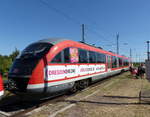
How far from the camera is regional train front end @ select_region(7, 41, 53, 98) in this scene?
5680 millimetres

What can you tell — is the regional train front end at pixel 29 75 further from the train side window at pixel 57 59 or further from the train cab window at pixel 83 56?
the train cab window at pixel 83 56

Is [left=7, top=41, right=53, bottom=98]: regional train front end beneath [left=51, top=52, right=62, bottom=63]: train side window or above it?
beneath

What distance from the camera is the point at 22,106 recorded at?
6105 millimetres

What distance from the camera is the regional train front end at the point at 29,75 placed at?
5.68m

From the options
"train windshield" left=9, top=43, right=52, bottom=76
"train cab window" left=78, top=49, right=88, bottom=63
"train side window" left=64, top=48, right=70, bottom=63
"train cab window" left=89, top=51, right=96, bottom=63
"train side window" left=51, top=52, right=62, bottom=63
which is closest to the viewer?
"train windshield" left=9, top=43, right=52, bottom=76

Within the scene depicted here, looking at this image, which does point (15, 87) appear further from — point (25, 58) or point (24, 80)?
point (25, 58)

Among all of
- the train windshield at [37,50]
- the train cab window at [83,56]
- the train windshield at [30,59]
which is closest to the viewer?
the train windshield at [30,59]

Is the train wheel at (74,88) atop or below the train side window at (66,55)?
below

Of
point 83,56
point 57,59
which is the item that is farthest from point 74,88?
point 57,59

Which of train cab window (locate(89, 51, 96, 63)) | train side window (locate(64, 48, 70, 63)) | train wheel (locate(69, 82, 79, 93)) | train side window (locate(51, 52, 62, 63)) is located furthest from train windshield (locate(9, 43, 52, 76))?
train cab window (locate(89, 51, 96, 63))

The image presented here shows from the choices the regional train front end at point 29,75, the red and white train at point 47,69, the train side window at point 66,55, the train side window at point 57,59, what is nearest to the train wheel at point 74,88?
the red and white train at point 47,69

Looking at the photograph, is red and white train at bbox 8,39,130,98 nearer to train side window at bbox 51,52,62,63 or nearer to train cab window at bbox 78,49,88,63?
train side window at bbox 51,52,62,63

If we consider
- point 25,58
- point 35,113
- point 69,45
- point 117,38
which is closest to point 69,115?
point 35,113

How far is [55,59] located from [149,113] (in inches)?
152
